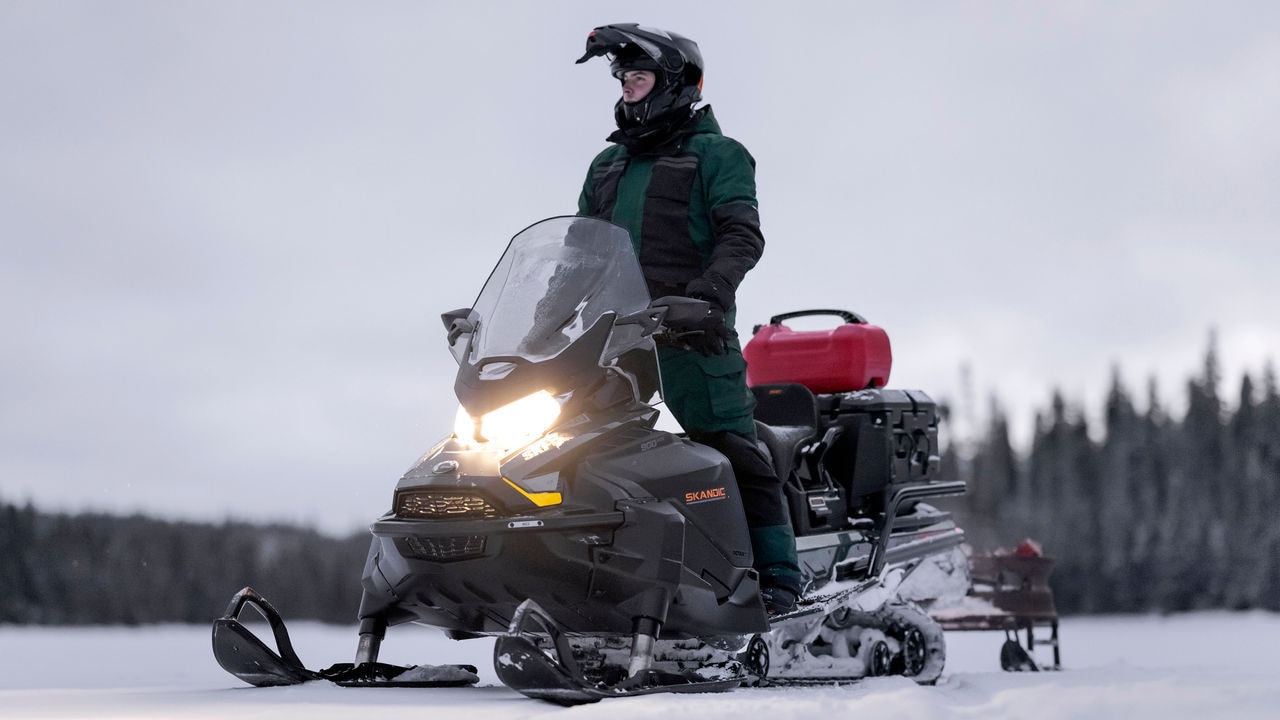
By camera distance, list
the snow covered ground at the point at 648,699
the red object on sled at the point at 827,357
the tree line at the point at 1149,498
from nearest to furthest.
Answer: the snow covered ground at the point at 648,699 < the red object on sled at the point at 827,357 < the tree line at the point at 1149,498

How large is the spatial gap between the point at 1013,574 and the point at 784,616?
344 cm

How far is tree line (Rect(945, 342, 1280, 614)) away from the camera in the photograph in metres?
20.4

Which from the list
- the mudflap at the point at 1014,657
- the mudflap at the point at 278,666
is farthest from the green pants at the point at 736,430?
the mudflap at the point at 1014,657

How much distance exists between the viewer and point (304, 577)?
1053 centimetres

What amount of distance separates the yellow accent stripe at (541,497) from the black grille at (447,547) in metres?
0.20

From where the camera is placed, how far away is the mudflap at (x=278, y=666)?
3.97 m

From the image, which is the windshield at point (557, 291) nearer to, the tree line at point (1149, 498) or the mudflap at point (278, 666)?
the mudflap at point (278, 666)

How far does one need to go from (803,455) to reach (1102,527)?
19.7 metres

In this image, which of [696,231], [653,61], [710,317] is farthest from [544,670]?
[653,61]

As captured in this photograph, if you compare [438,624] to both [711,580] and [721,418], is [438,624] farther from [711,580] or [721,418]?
[721,418]

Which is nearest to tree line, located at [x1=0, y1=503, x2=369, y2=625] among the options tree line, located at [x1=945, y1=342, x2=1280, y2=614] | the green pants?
the green pants

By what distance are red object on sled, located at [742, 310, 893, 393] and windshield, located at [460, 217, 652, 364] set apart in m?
2.16

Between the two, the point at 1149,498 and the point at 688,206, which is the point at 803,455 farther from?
the point at 1149,498

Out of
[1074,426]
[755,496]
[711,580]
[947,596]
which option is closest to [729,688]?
[711,580]
